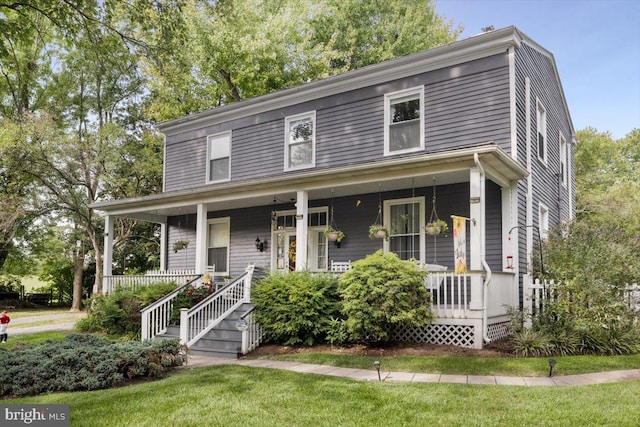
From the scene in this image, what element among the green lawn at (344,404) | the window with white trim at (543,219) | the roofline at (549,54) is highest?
the roofline at (549,54)

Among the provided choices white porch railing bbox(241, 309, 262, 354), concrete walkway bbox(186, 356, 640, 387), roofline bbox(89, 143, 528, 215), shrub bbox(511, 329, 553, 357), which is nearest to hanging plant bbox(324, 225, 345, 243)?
roofline bbox(89, 143, 528, 215)

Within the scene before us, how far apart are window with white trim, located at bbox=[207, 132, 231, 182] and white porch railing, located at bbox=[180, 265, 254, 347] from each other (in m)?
5.37

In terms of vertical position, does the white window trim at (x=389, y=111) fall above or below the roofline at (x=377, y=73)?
below

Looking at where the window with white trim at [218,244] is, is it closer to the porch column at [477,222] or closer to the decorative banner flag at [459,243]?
the decorative banner flag at [459,243]

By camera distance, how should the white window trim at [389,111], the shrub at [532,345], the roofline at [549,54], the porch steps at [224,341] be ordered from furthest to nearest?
1. the white window trim at [389,111]
2. the roofline at [549,54]
3. the porch steps at [224,341]
4. the shrub at [532,345]

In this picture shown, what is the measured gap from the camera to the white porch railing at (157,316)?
11.0 metres

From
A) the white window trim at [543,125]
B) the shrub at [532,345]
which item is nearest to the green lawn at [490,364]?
the shrub at [532,345]

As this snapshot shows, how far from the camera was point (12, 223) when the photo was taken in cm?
2162

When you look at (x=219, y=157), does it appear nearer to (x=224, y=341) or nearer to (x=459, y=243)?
(x=224, y=341)

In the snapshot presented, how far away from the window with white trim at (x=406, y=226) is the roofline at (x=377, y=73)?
3192mm

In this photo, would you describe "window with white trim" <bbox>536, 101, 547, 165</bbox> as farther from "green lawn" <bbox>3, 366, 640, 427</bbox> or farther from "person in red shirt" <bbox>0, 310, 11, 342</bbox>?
"person in red shirt" <bbox>0, 310, 11, 342</bbox>

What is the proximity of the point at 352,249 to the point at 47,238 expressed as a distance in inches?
759

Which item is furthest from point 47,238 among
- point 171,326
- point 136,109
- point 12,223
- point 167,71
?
point 167,71

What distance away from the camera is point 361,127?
13.1 meters
